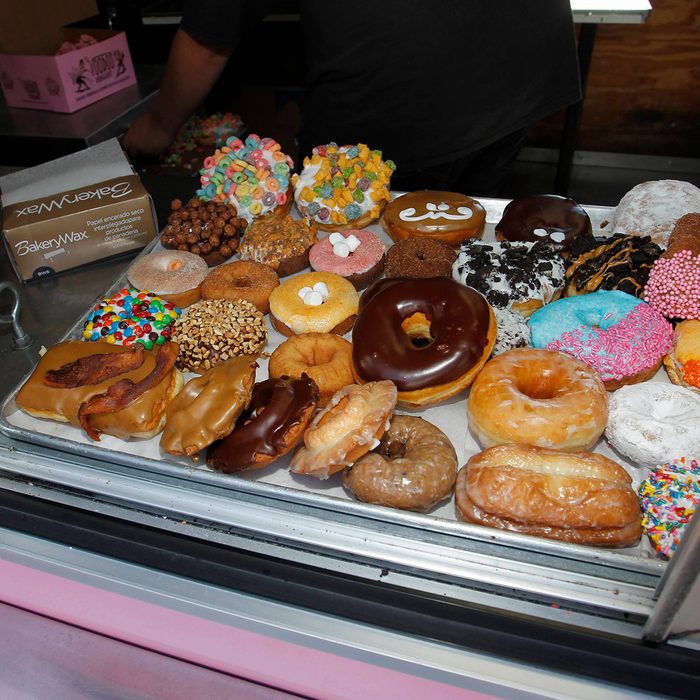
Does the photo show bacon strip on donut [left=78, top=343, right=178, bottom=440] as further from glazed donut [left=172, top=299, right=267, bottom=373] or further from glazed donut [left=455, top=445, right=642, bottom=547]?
glazed donut [left=455, top=445, right=642, bottom=547]

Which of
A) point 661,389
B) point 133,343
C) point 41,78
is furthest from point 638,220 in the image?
point 41,78

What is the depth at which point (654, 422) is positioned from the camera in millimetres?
1641

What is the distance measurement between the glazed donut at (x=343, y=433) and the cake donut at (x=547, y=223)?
3.25 feet

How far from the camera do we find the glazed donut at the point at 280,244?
2.43 meters

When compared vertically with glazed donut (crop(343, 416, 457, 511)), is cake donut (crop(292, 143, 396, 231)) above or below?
above

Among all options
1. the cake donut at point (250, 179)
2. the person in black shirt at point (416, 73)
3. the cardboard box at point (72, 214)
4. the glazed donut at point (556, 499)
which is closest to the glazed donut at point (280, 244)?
the cake donut at point (250, 179)

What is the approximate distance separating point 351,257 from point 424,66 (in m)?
0.93

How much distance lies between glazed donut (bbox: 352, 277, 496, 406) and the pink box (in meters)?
2.44

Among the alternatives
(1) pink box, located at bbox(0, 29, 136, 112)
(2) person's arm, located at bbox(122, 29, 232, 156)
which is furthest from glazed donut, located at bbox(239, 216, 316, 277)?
(1) pink box, located at bbox(0, 29, 136, 112)

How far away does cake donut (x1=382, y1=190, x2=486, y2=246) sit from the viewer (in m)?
2.41

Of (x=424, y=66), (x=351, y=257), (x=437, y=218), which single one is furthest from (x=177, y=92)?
(x=437, y=218)

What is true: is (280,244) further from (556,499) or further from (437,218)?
(556,499)

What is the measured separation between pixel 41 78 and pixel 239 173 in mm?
1527

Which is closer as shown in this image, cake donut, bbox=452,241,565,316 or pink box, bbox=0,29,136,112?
cake donut, bbox=452,241,565,316
